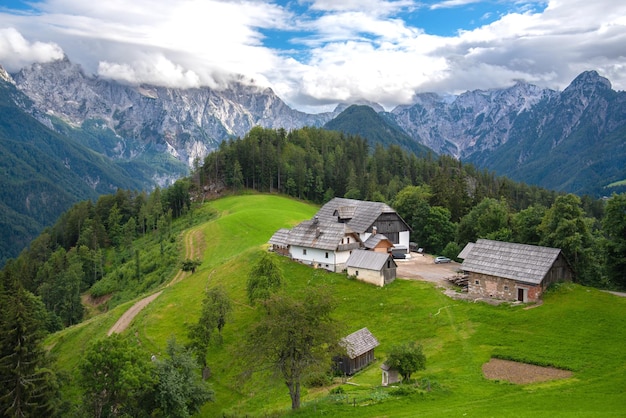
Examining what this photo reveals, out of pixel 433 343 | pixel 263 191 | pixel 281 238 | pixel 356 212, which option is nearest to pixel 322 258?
pixel 281 238

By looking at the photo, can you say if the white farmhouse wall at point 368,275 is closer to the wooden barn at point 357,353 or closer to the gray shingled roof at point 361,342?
the gray shingled roof at point 361,342

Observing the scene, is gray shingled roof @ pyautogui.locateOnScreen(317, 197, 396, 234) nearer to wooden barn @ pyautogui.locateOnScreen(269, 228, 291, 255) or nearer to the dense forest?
wooden barn @ pyautogui.locateOnScreen(269, 228, 291, 255)

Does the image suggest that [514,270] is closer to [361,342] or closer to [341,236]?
[361,342]

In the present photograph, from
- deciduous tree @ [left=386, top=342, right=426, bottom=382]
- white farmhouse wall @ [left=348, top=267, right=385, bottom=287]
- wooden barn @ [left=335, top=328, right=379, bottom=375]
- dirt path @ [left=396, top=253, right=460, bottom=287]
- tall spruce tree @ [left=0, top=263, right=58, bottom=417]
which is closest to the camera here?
deciduous tree @ [left=386, top=342, right=426, bottom=382]

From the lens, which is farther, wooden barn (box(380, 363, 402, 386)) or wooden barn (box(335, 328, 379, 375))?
wooden barn (box(335, 328, 379, 375))

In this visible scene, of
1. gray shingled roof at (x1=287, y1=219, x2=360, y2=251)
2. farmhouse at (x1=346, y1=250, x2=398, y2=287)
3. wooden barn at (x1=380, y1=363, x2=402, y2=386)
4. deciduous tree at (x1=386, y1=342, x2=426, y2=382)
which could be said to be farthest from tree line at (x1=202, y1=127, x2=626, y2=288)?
wooden barn at (x1=380, y1=363, x2=402, y2=386)

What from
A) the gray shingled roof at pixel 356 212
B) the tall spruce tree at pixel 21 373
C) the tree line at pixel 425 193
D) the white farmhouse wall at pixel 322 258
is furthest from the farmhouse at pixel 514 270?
the tall spruce tree at pixel 21 373

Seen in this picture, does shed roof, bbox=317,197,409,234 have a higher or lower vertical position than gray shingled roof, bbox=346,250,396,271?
higher
